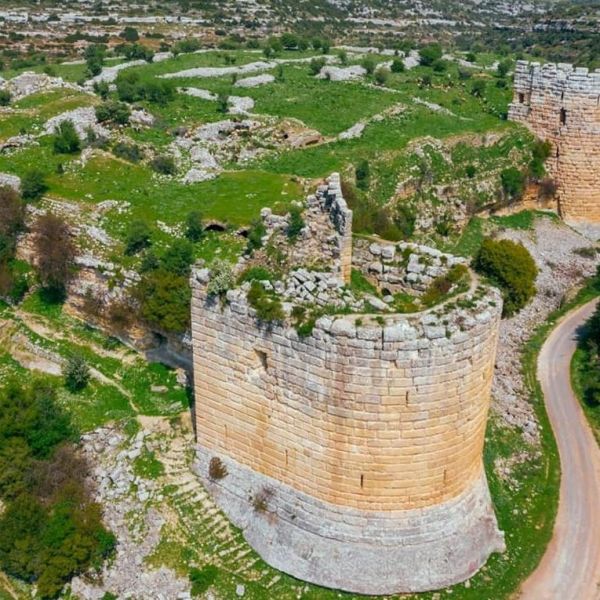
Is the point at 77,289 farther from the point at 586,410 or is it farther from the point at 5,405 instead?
the point at 586,410

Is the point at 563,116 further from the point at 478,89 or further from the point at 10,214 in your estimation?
the point at 10,214

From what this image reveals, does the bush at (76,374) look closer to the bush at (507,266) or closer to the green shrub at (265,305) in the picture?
the green shrub at (265,305)

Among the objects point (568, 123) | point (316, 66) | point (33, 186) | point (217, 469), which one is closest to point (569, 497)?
point (217, 469)

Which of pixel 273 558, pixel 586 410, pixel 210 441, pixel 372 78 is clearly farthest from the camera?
pixel 372 78

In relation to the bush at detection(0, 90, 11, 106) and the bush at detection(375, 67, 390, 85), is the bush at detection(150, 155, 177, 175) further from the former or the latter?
the bush at detection(375, 67, 390, 85)

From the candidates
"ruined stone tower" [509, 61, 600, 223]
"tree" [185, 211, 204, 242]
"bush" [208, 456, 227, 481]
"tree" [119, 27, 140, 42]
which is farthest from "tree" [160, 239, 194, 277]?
"tree" [119, 27, 140, 42]

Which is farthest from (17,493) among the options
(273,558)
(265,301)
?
(265,301)
